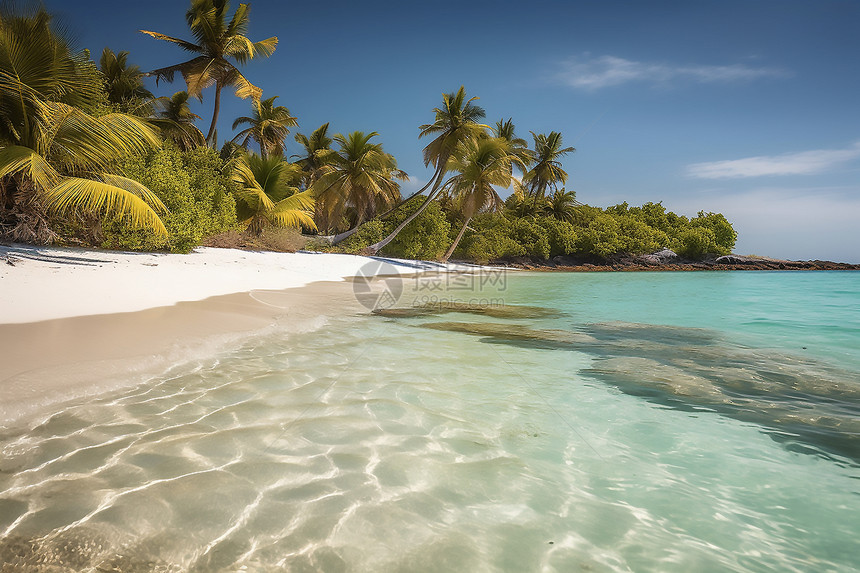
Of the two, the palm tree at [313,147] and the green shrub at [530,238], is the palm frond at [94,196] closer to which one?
the palm tree at [313,147]

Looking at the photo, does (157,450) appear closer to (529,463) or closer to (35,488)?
(35,488)

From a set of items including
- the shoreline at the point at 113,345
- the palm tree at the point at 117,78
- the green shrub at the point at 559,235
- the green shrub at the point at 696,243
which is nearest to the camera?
the shoreline at the point at 113,345

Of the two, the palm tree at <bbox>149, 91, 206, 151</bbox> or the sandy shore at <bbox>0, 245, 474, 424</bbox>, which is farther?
the palm tree at <bbox>149, 91, 206, 151</bbox>

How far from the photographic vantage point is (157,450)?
2.24 meters

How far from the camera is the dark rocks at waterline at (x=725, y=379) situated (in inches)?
116

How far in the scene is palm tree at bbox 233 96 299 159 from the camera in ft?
87.7

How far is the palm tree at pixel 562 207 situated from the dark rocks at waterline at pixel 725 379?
36.1 metres

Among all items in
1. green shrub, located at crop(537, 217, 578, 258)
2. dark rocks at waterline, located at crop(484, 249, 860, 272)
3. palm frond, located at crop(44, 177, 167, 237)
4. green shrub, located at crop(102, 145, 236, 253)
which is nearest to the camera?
palm frond, located at crop(44, 177, 167, 237)

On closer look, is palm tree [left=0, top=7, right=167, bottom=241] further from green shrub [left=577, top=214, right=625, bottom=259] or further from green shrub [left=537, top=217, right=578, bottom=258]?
green shrub [left=577, top=214, right=625, bottom=259]

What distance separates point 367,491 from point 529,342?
3903 millimetres

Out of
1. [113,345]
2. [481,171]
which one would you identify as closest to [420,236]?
[481,171]

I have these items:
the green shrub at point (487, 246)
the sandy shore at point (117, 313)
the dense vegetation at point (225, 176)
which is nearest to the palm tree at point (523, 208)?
the dense vegetation at point (225, 176)

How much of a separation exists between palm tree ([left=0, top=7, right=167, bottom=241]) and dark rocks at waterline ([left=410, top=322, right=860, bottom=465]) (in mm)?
7357

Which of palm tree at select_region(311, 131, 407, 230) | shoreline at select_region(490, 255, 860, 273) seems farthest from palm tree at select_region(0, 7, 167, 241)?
shoreline at select_region(490, 255, 860, 273)
